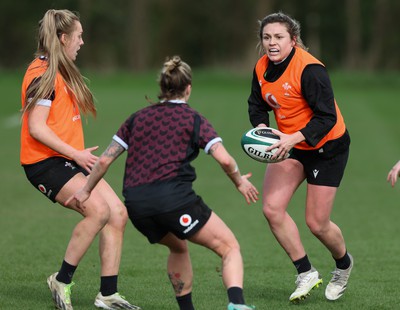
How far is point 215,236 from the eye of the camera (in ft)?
21.9

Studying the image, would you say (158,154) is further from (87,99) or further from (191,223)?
(87,99)

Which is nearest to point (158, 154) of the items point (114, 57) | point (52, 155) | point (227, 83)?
point (52, 155)

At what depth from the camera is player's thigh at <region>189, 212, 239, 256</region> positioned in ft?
21.8

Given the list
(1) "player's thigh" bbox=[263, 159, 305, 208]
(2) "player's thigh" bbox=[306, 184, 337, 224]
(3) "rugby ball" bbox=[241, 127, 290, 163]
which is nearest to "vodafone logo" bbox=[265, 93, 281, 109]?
(3) "rugby ball" bbox=[241, 127, 290, 163]

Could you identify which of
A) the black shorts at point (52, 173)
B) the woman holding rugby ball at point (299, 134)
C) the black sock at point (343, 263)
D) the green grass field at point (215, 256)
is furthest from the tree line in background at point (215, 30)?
the black shorts at point (52, 173)

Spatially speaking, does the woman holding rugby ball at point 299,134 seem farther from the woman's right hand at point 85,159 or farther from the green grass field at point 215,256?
the woman's right hand at point 85,159

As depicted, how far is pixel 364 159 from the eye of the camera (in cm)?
1992

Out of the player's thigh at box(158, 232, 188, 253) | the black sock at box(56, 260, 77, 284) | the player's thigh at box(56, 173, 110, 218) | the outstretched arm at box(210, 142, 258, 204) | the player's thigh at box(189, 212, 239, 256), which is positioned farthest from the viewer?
the black sock at box(56, 260, 77, 284)

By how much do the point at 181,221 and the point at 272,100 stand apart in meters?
1.80

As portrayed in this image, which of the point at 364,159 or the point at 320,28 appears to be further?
the point at 320,28

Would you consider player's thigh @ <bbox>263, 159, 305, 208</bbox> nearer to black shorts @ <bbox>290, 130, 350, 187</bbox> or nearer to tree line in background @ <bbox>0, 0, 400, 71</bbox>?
black shorts @ <bbox>290, 130, 350, 187</bbox>

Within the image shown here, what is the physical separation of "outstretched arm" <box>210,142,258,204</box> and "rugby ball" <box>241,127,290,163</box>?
37.7 inches

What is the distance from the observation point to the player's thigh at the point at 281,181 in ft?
26.2

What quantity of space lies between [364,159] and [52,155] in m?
13.0
